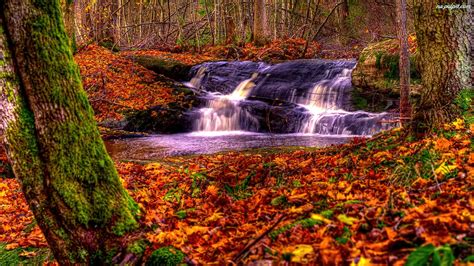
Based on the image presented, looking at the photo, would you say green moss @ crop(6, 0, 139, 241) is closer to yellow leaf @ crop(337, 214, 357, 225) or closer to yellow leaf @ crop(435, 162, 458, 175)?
yellow leaf @ crop(337, 214, 357, 225)

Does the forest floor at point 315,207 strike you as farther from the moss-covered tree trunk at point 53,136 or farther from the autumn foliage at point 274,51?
the autumn foliage at point 274,51

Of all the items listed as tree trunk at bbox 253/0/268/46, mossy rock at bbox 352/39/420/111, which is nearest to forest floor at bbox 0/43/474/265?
mossy rock at bbox 352/39/420/111

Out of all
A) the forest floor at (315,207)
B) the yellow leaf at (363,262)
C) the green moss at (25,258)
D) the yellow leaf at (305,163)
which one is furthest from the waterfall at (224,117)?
the yellow leaf at (363,262)

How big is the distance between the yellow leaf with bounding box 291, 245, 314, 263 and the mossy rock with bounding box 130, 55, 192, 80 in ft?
53.7

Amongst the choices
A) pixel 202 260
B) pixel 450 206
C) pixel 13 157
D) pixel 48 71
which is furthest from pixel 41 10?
pixel 450 206

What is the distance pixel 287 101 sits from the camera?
1428 cm

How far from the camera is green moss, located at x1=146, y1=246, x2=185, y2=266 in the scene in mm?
3169

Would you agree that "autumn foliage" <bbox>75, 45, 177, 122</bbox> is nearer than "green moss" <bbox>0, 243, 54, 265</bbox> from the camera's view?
No

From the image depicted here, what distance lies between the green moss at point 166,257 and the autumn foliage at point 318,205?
0.08m

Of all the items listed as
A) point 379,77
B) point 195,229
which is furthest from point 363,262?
point 379,77

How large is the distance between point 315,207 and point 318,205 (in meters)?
0.07

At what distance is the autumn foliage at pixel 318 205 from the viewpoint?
2529mm

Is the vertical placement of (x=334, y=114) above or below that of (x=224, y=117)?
above

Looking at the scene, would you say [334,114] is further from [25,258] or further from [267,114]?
[25,258]
